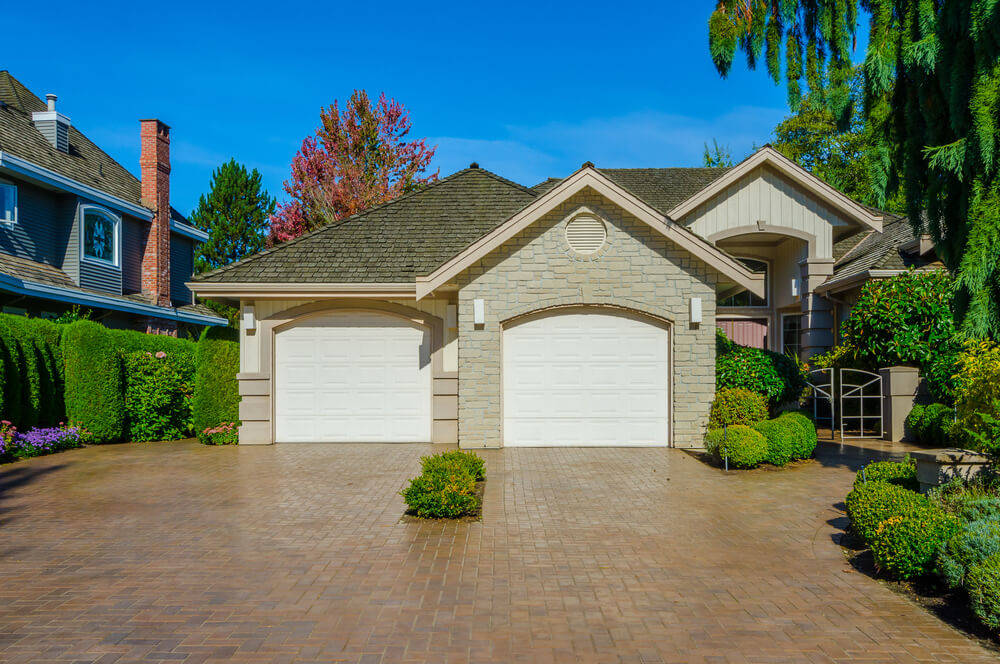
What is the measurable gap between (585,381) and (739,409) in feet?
9.29

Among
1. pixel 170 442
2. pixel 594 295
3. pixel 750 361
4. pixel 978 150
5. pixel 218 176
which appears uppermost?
pixel 218 176

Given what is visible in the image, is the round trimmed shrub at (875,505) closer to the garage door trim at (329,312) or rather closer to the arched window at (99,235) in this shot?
the garage door trim at (329,312)

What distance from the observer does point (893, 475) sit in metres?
8.16

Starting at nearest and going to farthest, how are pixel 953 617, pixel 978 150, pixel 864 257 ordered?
pixel 953 617
pixel 978 150
pixel 864 257

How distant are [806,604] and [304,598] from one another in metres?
3.91

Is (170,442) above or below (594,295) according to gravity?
below

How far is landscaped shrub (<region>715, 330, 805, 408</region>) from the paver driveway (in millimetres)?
3632

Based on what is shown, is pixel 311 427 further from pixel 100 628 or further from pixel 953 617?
pixel 953 617

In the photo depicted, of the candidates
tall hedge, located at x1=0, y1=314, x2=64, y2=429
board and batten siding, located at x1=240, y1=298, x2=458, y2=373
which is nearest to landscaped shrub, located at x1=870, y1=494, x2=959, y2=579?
board and batten siding, located at x1=240, y1=298, x2=458, y2=373

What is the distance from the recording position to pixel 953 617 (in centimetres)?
524

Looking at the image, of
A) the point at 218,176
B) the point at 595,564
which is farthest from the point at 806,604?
the point at 218,176

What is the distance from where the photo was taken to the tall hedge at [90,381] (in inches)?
593

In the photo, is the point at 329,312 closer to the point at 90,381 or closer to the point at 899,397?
the point at 90,381

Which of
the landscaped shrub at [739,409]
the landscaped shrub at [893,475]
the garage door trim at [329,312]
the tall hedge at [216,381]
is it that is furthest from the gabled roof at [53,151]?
the landscaped shrub at [893,475]
